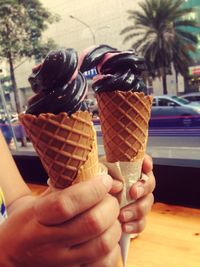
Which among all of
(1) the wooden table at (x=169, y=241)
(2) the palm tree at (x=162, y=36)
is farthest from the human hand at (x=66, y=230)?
(2) the palm tree at (x=162, y=36)

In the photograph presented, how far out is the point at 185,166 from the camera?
2.56 m

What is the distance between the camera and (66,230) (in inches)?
25.0

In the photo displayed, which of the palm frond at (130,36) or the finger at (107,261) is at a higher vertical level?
the palm frond at (130,36)

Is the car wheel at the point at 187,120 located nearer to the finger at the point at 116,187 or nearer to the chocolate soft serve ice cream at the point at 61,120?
the finger at the point at 116,187

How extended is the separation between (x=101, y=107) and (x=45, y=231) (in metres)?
0.45

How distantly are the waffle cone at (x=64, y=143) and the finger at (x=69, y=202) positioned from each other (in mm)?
86

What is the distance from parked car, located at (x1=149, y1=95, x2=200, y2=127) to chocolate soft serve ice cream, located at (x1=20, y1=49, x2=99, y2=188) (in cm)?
238

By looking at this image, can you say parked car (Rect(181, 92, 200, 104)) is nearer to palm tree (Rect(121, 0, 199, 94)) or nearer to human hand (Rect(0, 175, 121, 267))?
palm tree (Rect(121, 0, 199, 94))

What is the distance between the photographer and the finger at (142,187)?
94 centimetres

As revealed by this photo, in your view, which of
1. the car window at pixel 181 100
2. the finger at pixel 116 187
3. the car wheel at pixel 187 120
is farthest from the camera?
the car wheel at pixel 187 120

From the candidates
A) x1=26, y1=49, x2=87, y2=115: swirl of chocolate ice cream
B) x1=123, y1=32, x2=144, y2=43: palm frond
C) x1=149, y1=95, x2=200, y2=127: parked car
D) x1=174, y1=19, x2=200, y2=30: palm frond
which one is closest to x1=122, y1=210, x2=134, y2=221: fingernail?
x1=26, y1=49, x2=87, y2=115: swirl of chocolate ice cream

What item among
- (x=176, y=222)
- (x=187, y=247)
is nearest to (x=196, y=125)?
(x=176, y=222)

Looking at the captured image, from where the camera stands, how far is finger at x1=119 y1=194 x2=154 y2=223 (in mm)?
935

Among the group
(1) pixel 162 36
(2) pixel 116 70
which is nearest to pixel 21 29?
(1) pixel 162 36
